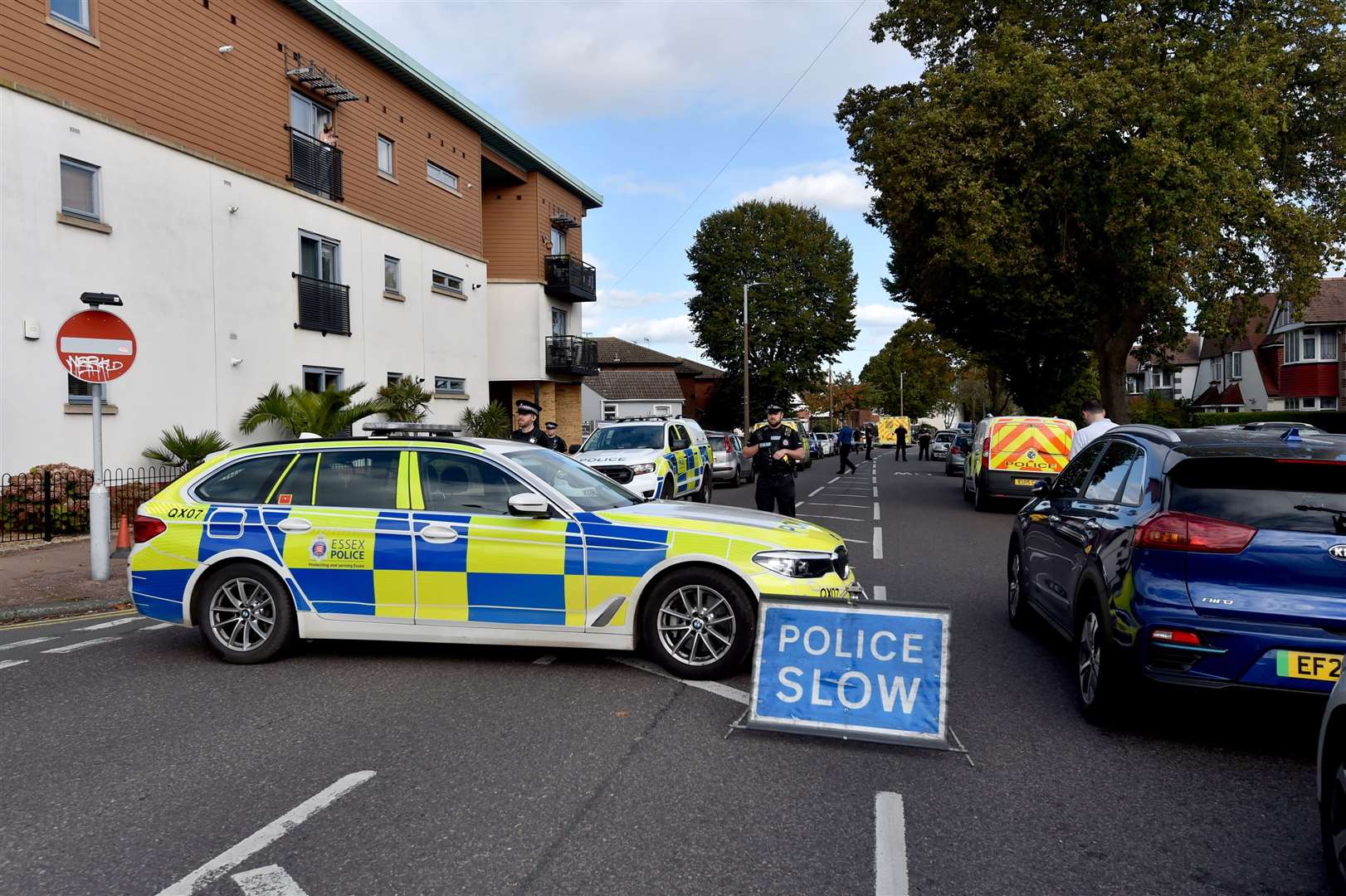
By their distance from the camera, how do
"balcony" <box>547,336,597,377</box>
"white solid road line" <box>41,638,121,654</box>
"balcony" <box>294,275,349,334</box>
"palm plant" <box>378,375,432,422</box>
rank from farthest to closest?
"balcony" <box>547,336,597,377</box>
"palm plant" <box>378,375,432,422</box>
"balcony" <box>294,275,349,334</box>
"white solid road line" <box>41,638,121,654</box>

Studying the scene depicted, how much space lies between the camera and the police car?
591 inches

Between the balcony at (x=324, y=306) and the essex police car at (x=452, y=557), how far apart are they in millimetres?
13761

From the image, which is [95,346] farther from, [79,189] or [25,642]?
[79,189]

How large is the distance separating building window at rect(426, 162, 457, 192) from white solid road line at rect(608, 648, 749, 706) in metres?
21.8

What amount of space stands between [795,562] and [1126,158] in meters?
15.8

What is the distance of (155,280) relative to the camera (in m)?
15.9

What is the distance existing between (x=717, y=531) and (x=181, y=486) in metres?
3.75

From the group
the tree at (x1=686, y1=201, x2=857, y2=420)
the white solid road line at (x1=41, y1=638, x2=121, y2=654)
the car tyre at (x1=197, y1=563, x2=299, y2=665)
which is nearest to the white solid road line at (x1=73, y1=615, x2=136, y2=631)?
the white solid road line at (x1=41, y1=638, x2=121, y2=654)

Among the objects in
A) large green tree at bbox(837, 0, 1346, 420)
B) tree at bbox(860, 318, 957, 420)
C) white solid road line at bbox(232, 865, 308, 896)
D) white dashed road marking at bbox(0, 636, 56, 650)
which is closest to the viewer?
white solid road line at bbox(232, 865, 308, 896)

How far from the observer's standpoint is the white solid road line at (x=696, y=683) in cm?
570

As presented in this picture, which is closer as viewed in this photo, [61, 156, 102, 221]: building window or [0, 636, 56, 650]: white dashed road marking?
[0, 636, 56, 650]: white dashed road marking

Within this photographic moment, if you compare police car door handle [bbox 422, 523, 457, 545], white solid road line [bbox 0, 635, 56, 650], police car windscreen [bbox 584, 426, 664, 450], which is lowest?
white solid road line [bbox 0, 635, 56, 650]

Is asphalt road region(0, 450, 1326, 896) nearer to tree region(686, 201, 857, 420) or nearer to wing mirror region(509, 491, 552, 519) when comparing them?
wing mirror region(509, 491, 552, 519)

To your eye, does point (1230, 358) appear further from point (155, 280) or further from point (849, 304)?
point (155, 280)
